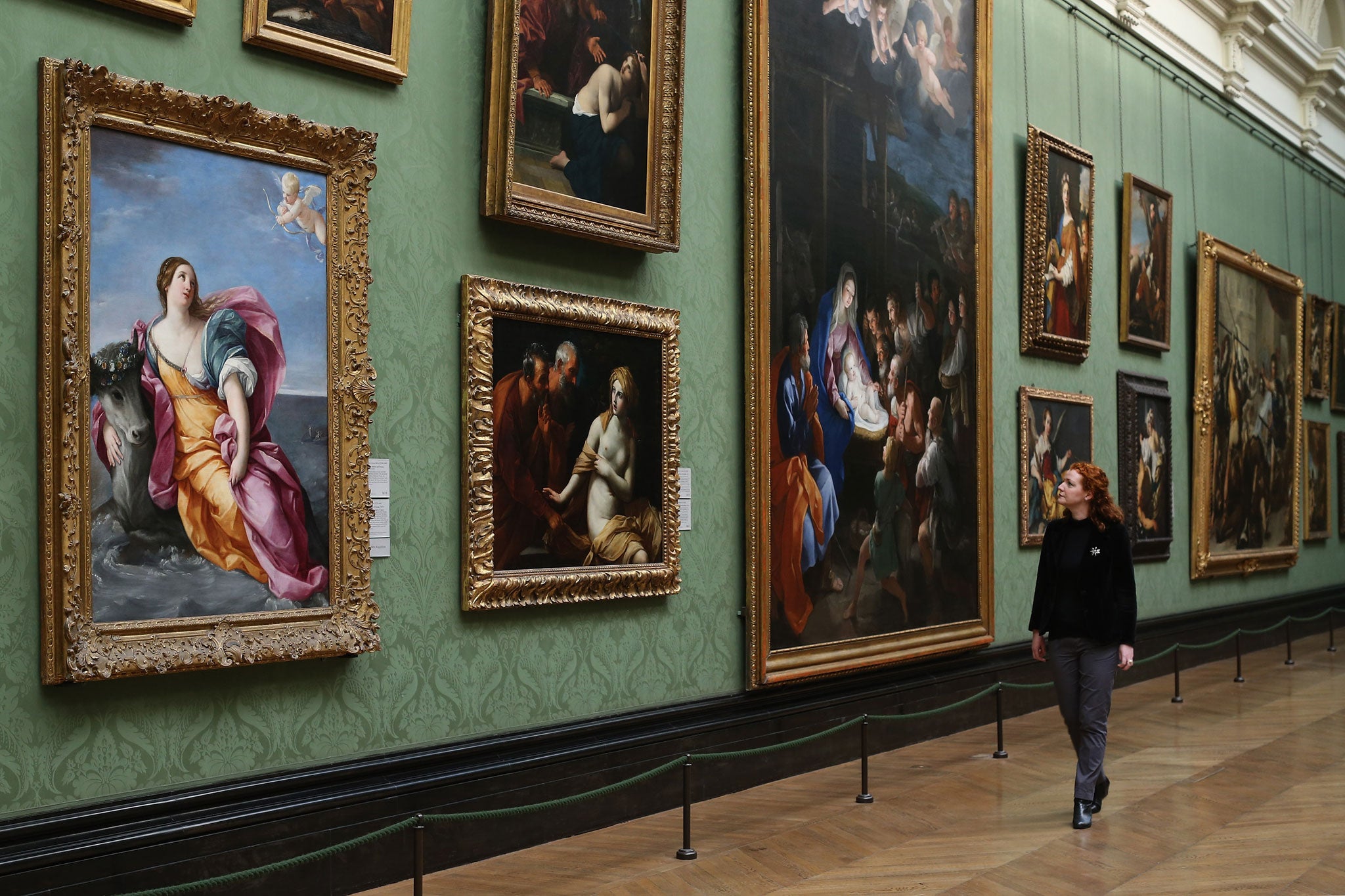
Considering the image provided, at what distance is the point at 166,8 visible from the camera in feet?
17.9

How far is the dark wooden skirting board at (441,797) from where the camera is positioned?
5.15 metres

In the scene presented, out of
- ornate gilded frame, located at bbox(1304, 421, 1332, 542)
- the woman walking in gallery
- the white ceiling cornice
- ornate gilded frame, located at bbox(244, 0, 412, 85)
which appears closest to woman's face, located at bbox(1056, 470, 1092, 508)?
the woman walking in gallery

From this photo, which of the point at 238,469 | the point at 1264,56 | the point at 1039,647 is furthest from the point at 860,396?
the point at 1264,56

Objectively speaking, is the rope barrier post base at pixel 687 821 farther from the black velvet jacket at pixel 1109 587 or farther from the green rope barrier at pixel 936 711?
the black velvet jacket at pixel 1109 587

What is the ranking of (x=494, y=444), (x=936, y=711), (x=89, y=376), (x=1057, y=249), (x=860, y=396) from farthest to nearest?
1. (x=1057, y=249)
2. (x=860, y=396)
3. (x=936, y=711)
4. (x=494, y=444)
5. (x=89, y=376)

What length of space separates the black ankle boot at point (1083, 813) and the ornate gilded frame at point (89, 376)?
14.1ft

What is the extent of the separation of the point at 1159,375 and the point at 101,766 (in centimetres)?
1245

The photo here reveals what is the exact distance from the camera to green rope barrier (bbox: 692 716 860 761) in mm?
7180

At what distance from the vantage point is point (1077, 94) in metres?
13.0

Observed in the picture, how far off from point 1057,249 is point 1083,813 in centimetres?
639

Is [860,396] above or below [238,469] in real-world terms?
above

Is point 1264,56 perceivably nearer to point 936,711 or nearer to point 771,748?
point 936,711

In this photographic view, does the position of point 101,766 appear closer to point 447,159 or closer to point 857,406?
point 447,159

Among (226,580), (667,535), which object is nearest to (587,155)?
(667,535)
